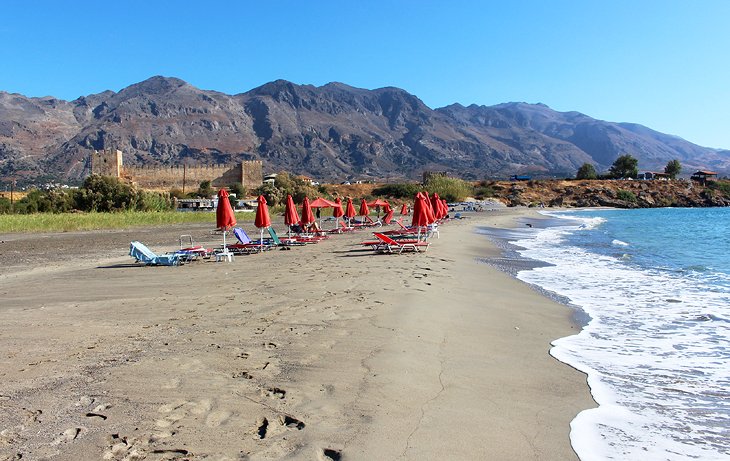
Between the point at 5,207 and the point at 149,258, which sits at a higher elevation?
the point at 5,207

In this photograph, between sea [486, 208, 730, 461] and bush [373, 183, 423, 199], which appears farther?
bush [373, 183, 423, 199]

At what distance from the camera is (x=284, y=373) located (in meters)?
4.45

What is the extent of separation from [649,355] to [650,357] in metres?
0.08

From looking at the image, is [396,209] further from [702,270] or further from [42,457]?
[42,457]

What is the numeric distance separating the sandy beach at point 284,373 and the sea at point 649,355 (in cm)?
27

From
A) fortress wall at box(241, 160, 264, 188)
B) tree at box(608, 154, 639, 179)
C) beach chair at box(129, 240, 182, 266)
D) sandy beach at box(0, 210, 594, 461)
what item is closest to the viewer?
sandy beach at box(0, 210, 594, 461)

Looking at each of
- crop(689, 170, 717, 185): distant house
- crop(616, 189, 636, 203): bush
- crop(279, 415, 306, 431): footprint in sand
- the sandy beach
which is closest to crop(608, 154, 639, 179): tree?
crop(689, 170, 717, 185): distant house

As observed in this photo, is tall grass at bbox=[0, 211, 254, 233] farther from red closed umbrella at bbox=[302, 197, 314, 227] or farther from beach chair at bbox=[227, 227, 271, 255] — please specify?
beach chair at bbox=[227, 227, 271, 255]

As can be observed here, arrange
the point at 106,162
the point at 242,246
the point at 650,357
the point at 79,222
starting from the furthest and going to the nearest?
the point at 106,162 → the point at 79,222 → the point at 242,246 → the point at 650,357

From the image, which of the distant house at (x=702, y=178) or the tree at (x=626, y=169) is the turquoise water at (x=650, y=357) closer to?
the tree at (x=626, y=169)

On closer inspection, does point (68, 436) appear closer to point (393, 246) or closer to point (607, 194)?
point (393, 246)

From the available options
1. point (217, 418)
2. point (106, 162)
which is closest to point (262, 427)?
point (217, 418)

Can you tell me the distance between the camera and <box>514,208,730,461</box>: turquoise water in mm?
3607

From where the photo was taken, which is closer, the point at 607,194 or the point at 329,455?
the point at 329,455
